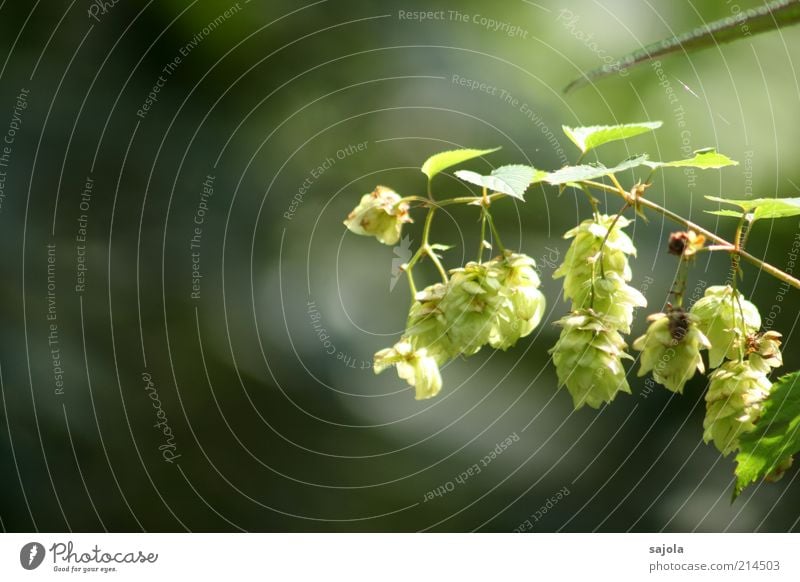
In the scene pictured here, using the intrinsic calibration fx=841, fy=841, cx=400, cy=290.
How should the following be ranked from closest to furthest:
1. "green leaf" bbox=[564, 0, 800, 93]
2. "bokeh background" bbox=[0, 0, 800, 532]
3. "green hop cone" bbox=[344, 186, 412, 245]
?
1. "green leaf" bbox=[564, 0, 800, 93]
2. "green hop cone" bbox=[344, 186, 412, 245]
3. "bokeh background" bbox=[0, 0, 800, 532]

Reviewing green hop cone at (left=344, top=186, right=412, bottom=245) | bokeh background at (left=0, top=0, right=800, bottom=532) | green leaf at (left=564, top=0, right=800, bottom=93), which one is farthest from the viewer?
bokeh background at (left=0, top=0, right=800, bottom=532)

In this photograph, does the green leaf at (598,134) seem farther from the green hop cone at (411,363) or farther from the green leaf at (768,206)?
the green hop cone at (411,363)

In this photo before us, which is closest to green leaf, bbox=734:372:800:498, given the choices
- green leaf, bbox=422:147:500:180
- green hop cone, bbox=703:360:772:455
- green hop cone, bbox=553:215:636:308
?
green hop cone, bbox=703:360:772:455

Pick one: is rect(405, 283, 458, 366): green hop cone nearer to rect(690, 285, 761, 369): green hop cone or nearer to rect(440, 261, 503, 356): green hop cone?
rect(440, 261, 503, 356): green hop cone

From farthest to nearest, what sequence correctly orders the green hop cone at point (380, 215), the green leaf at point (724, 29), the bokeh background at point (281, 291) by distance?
the bokeh background at point (281, 291), the green hop cone at point (380, 215), the green leaf at point (724, 29)

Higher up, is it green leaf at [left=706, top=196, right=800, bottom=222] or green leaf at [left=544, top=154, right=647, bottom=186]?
green leaf at [left=544, top=154, right=647, bottom=186]

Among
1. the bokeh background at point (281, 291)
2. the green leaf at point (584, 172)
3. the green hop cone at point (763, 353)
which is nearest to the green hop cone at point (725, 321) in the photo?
the green hop cone at point (763, 353)

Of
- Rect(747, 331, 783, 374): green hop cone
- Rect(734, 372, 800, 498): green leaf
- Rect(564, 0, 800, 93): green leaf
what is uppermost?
Rect(564, 0, 800, 93): green leaf

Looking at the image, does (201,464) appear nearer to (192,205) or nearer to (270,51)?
(192,205)

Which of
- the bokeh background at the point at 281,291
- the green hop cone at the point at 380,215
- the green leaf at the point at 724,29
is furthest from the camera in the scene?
the bokeh background at the point at 281,291
